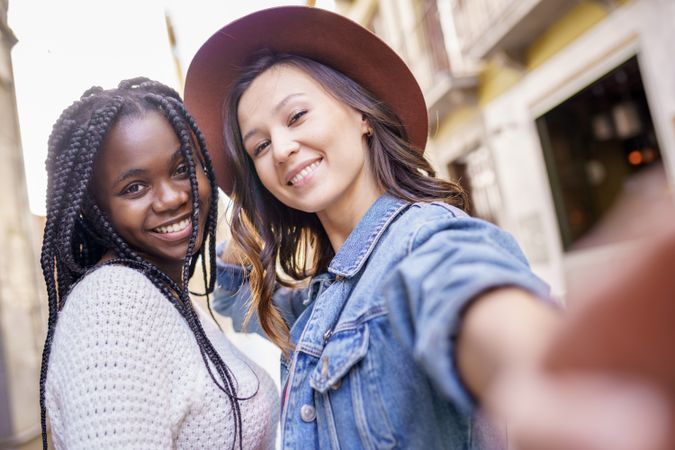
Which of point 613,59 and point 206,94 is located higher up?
point 613,59

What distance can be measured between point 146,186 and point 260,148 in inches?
13.1

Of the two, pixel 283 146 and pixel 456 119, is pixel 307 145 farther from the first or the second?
pixel 456 119

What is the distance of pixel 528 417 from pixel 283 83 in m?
1.24

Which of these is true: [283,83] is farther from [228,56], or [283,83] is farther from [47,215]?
[47,215]

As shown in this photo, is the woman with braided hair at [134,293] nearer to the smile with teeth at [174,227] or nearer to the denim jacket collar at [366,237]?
the smile with teeth at [174,227]

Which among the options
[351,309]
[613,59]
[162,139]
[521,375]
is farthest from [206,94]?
[613,59]

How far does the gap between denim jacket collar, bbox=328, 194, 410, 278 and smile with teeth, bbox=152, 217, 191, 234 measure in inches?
19.1

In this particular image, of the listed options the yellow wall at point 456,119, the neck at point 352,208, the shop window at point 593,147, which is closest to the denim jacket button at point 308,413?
the neck at point 352,208

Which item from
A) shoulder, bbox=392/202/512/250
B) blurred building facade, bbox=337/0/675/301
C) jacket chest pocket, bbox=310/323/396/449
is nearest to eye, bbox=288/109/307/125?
shoulder, bbox=392/202/512/250

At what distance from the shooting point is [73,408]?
3.32 ft

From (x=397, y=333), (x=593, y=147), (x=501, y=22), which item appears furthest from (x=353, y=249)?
(x=593, y=147)

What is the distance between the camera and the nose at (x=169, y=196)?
4.60 ft

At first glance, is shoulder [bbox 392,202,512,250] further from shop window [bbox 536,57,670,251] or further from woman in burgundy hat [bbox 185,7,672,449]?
shop window [bbox 536,57,670,251]

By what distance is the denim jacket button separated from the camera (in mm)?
1112
